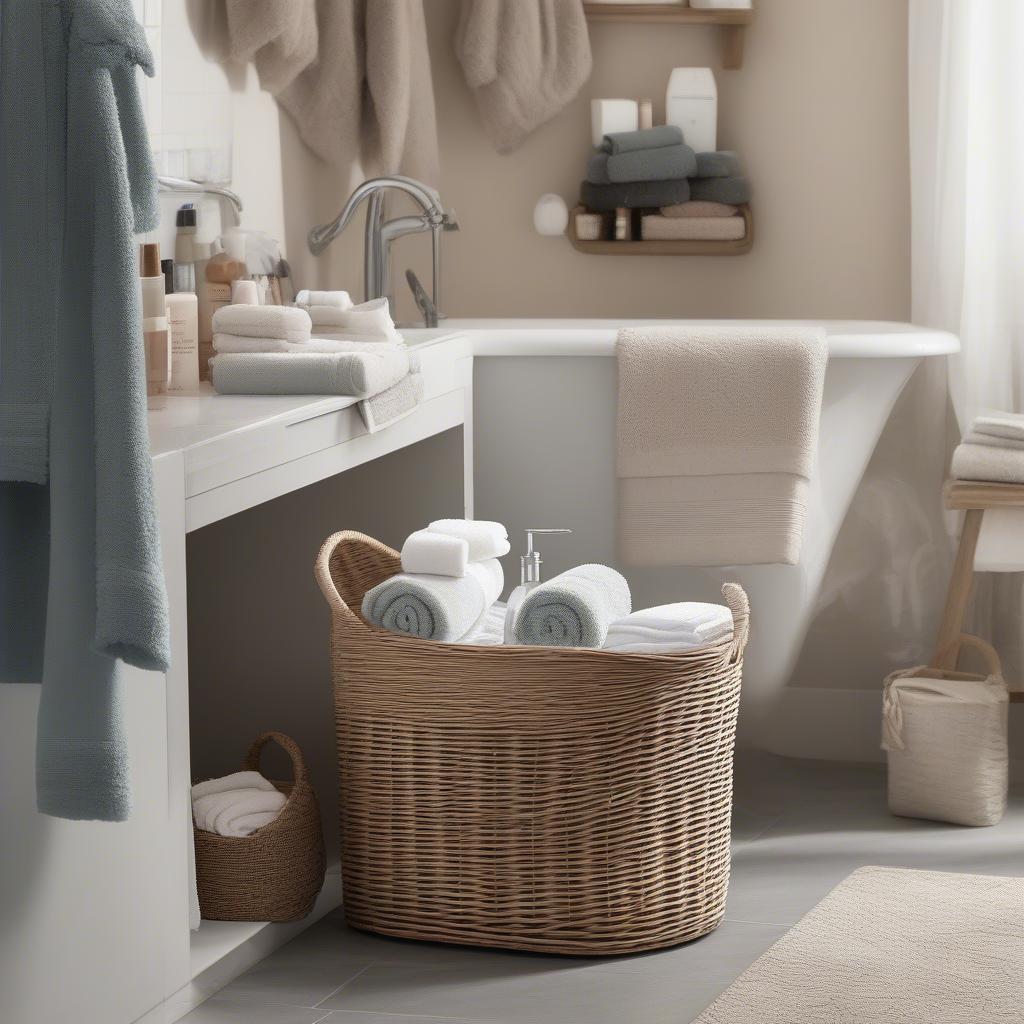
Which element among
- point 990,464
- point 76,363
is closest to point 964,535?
point 990,464

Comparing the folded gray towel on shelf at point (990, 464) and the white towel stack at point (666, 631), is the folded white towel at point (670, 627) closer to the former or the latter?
the white towel stack at point (666, 631)

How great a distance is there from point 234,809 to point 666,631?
63cm

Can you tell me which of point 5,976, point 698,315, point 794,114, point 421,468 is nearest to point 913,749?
point 421,468

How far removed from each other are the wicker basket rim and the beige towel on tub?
0.41 m

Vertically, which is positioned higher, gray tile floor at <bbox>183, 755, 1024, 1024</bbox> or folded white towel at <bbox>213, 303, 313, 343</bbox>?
folded white towel at <bbox>213, 303, 313, 343</bbox>

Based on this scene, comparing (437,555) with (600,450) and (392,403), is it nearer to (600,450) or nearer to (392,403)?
(392,403)

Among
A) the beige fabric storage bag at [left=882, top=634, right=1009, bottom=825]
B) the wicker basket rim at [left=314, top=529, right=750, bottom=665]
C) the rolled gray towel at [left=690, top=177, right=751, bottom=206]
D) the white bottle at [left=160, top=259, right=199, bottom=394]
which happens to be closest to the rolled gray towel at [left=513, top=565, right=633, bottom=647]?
the wicker basket rim at [left=314, top=529, right=750, bottom=665]

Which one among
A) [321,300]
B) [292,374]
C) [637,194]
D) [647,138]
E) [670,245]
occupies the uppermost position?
[647,138]

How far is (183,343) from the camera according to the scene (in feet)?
7.10

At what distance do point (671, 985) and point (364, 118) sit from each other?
1.87 m

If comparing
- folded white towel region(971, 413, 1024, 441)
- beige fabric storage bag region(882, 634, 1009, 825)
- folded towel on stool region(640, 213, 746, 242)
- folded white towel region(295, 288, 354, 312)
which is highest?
folded towel on stool region(640, 213, 746, 242)

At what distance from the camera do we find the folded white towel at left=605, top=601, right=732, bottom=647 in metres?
2.08

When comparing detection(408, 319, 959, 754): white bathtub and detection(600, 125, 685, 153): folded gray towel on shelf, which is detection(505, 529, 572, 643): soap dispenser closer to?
detection(408, 319, 959, 754): white bathtub

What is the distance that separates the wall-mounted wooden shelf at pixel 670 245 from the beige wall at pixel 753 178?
0.05 m
